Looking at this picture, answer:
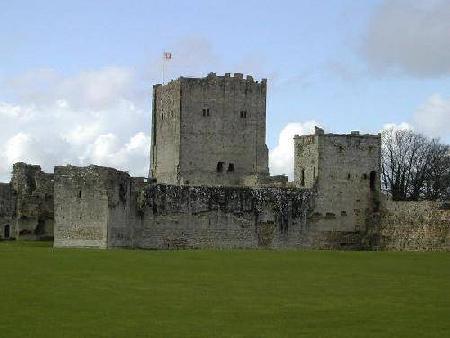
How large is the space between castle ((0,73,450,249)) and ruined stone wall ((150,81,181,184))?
5338 millimetres

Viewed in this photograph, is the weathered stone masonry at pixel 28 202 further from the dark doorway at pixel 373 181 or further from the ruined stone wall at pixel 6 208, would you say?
the dark doorway at pixel 373 181

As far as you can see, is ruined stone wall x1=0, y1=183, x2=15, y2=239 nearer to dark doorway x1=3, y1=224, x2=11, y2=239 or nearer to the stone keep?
dark doorway x1=3, y1=224, x2=11, y2=239

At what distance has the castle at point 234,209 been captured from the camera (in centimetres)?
4525

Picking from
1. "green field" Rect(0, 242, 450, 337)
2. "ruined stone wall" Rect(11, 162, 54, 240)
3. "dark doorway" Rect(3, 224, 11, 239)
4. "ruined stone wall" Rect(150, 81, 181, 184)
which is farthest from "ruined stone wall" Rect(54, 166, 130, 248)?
"ruined stone wall" Rect(150, 81, 181, 184)

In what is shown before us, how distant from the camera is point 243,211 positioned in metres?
52.4

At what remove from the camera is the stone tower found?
181 feet

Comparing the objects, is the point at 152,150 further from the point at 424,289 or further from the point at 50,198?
the point at 424,289

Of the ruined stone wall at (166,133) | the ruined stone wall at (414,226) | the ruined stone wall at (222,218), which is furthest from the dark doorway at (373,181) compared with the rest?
the ruined stone wall at (166,133)

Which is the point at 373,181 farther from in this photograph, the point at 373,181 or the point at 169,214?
the point at 169,214

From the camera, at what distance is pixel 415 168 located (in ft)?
237

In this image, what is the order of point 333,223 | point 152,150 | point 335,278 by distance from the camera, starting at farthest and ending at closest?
point 152,150 < point 333,223 < point 335,278

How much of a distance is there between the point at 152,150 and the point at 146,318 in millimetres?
50526

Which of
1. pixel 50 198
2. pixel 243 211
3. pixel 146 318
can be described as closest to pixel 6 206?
pixel 50 198

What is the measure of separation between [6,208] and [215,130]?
16.6 metres
